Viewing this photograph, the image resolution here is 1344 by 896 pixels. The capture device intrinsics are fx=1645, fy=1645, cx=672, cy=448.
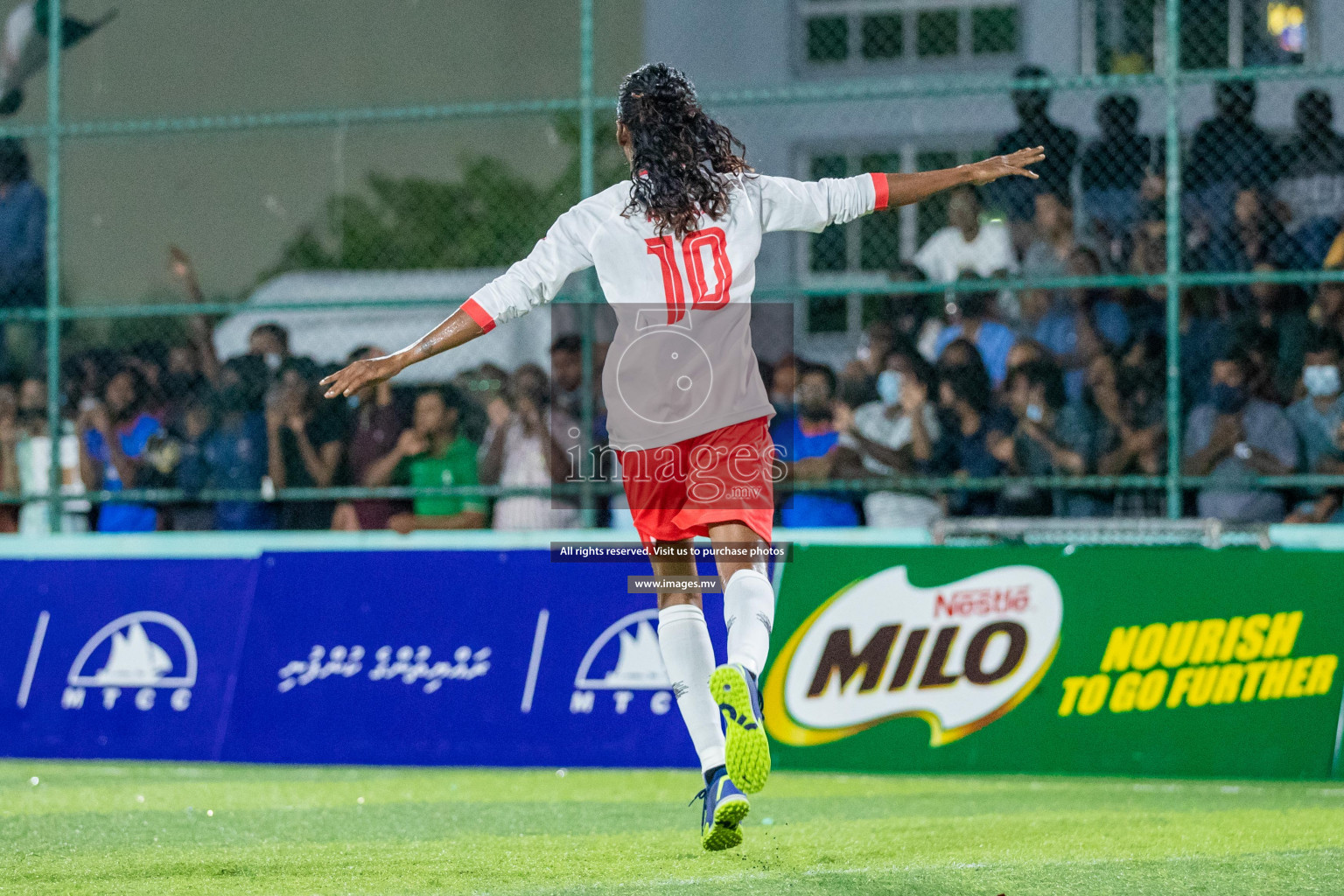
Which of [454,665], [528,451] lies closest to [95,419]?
[528,451]

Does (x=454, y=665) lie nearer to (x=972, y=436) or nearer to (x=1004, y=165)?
(x=972, y=436)

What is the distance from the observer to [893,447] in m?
9.45

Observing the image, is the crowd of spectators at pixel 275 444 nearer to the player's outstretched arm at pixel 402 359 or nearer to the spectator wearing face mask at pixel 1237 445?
the spectator wearing face mask at pixel 1237 445

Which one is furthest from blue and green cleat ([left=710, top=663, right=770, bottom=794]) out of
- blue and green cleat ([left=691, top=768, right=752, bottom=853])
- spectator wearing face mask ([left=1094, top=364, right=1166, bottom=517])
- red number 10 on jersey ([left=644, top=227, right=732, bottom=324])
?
spectator wearing face mask ([left=1094, top=364, right=1166, bottom=517])

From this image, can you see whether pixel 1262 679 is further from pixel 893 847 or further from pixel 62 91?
pixel 62 91

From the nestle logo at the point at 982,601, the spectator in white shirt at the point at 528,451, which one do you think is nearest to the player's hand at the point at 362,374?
the nestle logo at the point at 982,601

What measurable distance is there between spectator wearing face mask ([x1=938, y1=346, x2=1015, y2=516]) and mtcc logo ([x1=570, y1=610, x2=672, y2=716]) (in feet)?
6.48

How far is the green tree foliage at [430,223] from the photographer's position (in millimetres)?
23953

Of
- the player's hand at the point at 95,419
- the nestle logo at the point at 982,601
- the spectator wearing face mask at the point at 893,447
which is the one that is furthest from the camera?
the player's hand at the point at 95,419

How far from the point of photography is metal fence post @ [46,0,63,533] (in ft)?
33.1

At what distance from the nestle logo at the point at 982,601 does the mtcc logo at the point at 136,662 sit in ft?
Result: 13.6

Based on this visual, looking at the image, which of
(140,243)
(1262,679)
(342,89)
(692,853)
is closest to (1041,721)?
(1262,679)

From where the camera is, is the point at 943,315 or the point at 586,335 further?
the point at 943,315

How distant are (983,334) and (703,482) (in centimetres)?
532
